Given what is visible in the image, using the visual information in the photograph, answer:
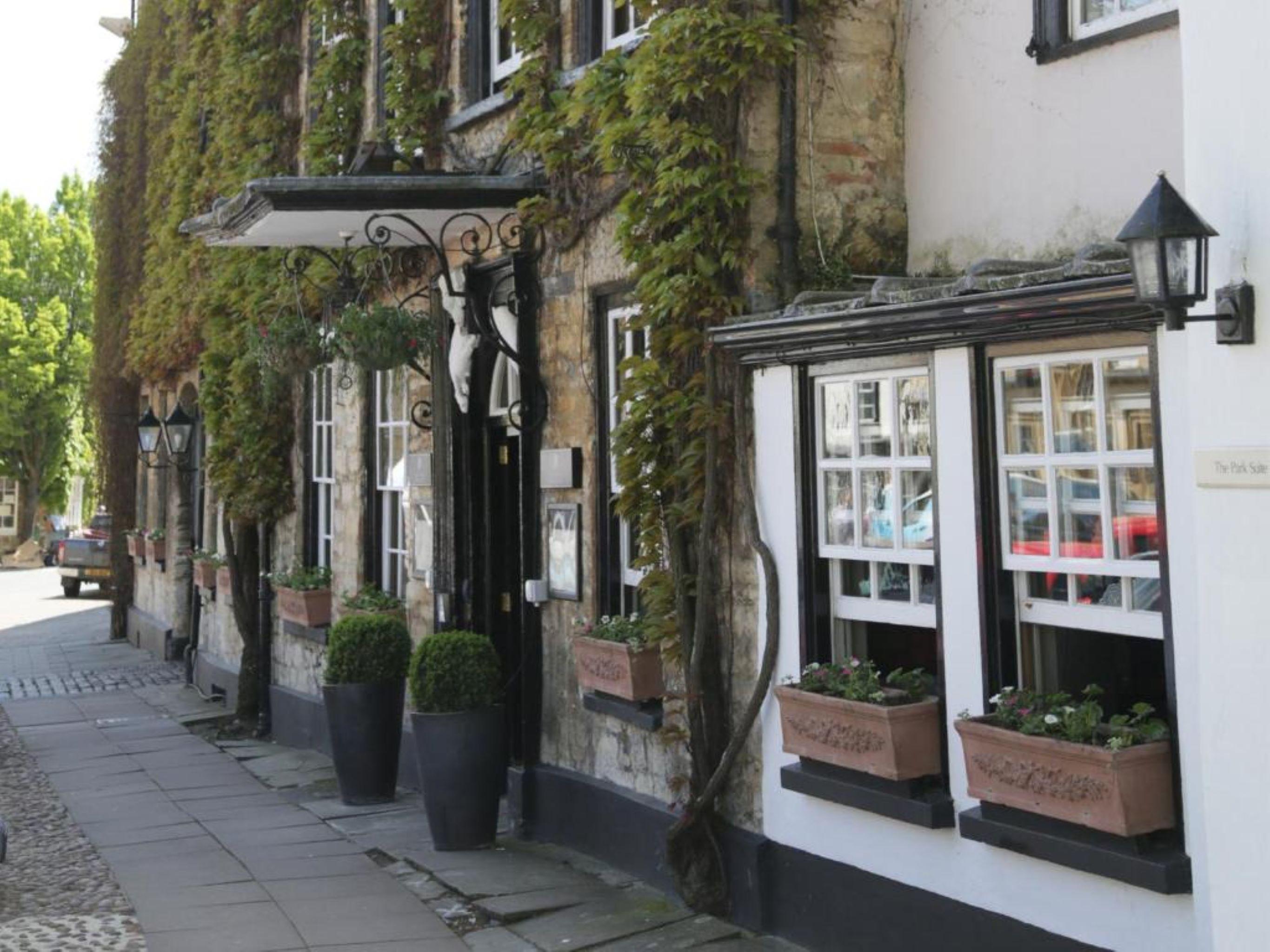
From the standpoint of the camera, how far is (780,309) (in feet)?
22.7

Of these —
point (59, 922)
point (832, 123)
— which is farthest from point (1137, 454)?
point (59, 922)

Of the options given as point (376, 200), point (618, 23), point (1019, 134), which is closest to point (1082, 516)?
point (1019, 134)

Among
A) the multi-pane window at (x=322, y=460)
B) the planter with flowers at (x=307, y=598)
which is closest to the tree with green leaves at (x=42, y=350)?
the multi-pane window at (x=322, y=460)

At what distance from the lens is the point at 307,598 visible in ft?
41.5

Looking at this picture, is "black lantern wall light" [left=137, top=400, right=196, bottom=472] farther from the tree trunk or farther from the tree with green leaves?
the tree with green leaves

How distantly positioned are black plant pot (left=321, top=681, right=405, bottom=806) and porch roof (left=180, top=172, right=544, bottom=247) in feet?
9.58

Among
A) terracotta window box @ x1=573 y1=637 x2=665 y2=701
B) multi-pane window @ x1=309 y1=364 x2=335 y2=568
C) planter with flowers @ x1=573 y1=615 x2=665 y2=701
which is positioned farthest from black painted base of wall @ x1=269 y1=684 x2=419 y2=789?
terracotta window box @ x1=573 y1=637 x2=665 y2=701

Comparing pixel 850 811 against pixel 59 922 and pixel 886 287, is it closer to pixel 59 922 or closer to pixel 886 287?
pixel 886 287

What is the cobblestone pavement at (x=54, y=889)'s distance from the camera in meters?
6.96

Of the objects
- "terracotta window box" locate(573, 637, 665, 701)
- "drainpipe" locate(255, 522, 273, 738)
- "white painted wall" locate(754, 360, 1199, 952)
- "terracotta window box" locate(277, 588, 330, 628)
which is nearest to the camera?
"white painted wall" locate(754, 360, 1199, 952)

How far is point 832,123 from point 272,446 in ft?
26.6

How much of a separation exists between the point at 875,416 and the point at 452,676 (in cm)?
319

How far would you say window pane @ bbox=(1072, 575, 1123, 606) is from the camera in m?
5.37

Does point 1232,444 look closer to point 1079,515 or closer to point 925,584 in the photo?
point 1079,515
